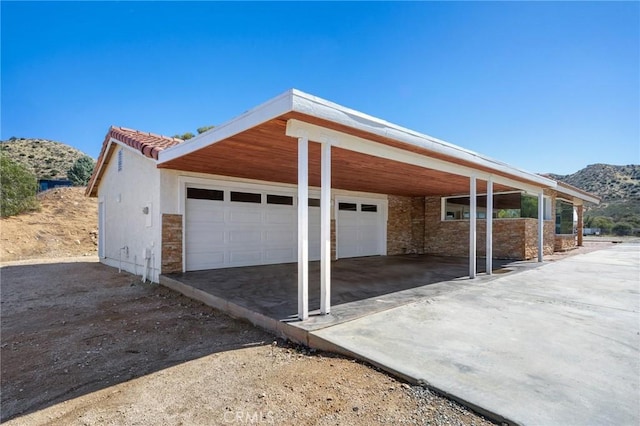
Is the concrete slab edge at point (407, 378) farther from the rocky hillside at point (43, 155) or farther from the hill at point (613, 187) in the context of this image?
the rocky hillside at point (43, 155)

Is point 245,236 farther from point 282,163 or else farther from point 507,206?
point 507,206

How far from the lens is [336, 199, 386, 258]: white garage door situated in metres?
11.8

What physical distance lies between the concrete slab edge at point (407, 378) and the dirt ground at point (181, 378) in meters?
0.06

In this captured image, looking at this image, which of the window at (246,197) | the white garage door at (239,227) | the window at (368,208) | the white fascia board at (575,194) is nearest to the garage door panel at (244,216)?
the white garage door at (239,227)

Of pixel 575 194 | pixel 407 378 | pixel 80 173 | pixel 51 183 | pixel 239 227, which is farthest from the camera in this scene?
pixel 80 173

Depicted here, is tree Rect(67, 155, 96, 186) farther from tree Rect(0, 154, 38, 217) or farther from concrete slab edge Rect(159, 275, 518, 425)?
concrete slab edge Rect(159, 275, 518, 425)

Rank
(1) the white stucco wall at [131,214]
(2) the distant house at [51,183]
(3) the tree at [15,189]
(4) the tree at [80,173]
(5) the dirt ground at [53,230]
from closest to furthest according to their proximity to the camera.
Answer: (1) the white stucco wall at [131,214]
(5) the dirt ground at [53,230]
(3) the tree at [15,189]
(2) the distant house at [51,183]
(4) the tree at [80,173]

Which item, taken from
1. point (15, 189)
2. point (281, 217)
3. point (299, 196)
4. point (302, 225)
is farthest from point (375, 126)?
point (15, 189)

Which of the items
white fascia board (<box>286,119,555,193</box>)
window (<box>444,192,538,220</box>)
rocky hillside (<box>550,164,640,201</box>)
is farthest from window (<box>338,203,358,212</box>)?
rocky hillside (<box>550,164,640,201</box>)

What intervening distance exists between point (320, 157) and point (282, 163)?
114cm

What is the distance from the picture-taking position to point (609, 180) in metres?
41.8

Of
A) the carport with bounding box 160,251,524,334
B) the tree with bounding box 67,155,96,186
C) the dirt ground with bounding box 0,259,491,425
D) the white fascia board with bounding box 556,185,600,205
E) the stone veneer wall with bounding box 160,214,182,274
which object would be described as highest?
the tree with bounding box 67,155,96,186

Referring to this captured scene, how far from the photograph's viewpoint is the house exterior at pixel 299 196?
14.7ft

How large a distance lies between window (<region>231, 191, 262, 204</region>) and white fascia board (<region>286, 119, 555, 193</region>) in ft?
16.3
